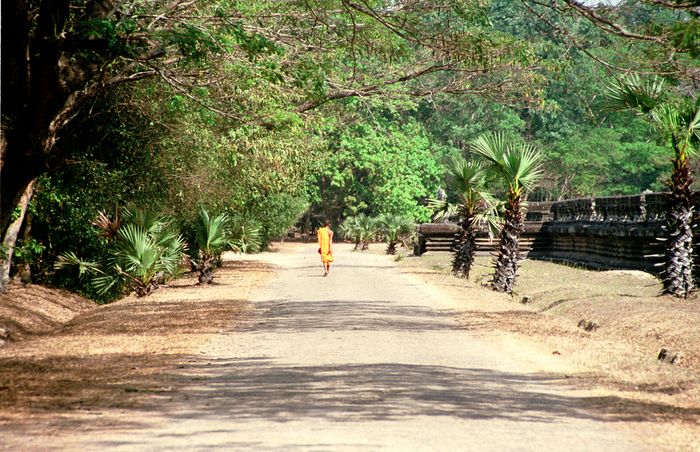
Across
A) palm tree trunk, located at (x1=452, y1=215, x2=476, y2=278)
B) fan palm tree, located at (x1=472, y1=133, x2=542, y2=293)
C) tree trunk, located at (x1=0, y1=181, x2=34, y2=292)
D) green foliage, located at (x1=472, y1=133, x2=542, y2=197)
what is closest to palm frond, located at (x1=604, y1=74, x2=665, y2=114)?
fan palm tree, located at (x1=472, y1=133, x2=542, y2=293)

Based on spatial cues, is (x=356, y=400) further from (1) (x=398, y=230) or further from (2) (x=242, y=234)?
(1) (x=398, y=230)

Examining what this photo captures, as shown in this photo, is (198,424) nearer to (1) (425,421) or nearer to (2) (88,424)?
(2) (88,424)

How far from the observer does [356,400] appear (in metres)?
9.28

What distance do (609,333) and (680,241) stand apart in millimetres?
5310

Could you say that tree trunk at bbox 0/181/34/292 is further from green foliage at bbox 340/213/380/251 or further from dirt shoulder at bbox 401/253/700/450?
green foliage at bbox 340/213/380/251

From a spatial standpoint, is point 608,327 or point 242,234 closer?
point 608,327

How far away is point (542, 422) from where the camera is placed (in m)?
8.38

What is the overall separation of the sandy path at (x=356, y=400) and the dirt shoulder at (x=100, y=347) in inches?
17.0

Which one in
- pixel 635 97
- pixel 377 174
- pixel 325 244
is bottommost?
pixel 325 244

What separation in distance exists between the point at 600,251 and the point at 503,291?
9.44 m

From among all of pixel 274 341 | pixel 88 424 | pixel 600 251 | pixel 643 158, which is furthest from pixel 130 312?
pixel 643 158

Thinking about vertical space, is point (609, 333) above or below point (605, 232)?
below

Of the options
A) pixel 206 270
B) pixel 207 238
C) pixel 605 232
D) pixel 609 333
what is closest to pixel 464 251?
pixel 605 232

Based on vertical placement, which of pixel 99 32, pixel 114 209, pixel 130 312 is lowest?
pixel 130 312
